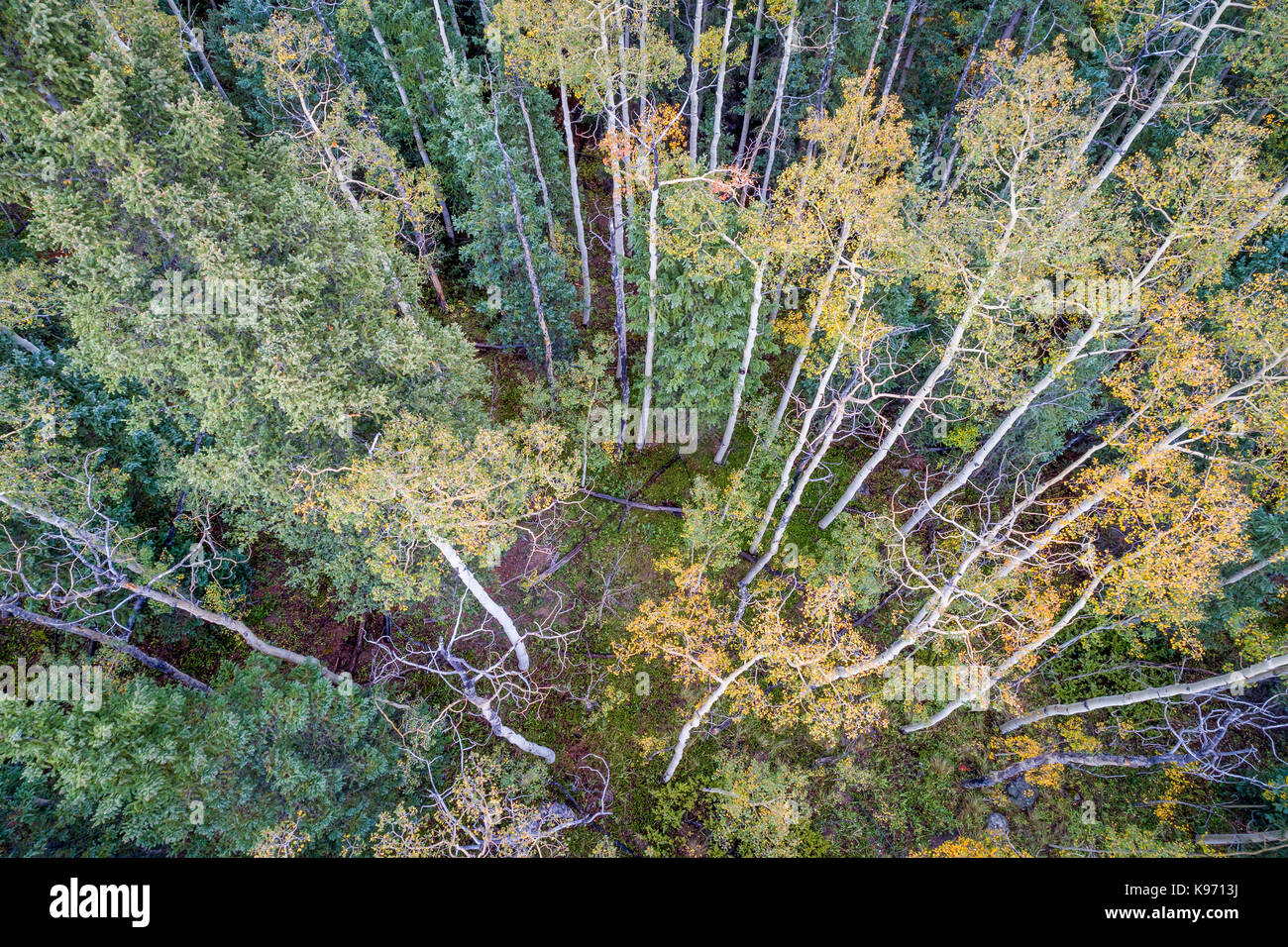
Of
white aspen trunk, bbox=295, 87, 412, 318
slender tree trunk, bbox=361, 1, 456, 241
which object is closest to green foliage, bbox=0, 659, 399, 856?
white aspen trunk, bbox=295, 87, 412, 318

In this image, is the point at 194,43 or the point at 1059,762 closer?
the point at 194,43

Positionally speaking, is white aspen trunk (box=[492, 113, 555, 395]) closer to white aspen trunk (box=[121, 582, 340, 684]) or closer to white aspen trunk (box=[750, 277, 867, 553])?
white aspen trunk (box=[750, 277, 867, 553])

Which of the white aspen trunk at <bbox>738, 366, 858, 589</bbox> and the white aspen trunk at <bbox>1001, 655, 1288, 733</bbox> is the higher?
the white aspen trunk at <bbox>738, 366, 858, 589</bbox>

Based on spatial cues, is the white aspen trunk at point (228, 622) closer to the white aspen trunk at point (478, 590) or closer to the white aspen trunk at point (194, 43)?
the white aspen trunk at point (478, 590)

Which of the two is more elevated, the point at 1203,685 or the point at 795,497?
the point at 795,497

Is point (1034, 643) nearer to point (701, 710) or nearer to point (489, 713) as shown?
point (701, 710)

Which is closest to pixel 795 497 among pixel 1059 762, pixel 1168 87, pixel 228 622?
pixel 1059 762

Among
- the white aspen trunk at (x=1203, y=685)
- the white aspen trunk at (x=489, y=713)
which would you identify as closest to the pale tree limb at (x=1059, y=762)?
the white aspen trunk at (x=1203, y=685)
